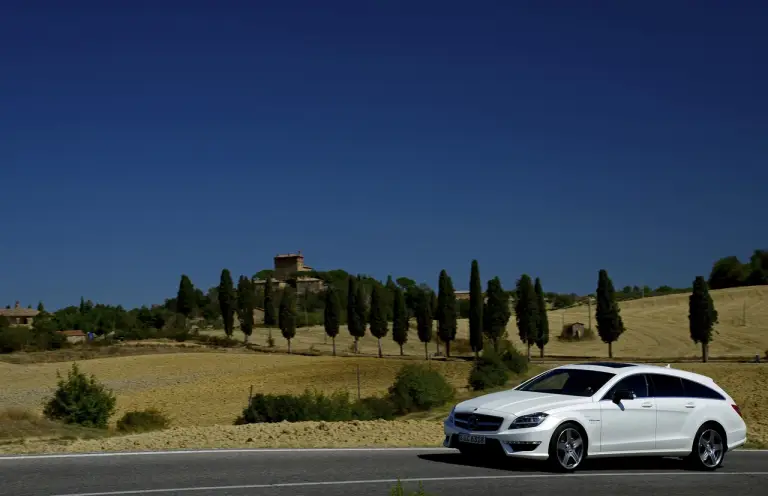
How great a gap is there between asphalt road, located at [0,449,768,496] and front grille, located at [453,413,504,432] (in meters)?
0.58

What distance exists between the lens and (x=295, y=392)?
157 ft

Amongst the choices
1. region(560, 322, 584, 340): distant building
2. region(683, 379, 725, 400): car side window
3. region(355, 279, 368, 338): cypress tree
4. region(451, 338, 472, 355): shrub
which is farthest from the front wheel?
region(560, 322, 584, 340): distant building

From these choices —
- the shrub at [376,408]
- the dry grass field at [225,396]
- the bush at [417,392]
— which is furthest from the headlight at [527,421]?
the bush at [417,392]

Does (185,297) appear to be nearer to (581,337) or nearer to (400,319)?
(400,319)

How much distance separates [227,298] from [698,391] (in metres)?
86.3

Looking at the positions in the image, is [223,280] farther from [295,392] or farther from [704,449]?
[704,449]

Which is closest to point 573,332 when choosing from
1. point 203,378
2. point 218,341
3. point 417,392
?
point 218,341

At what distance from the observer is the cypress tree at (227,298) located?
3794 inches

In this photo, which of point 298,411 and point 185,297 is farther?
point 185,297

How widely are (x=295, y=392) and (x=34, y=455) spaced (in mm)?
34849

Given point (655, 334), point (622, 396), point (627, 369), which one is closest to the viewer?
point (622, 396)

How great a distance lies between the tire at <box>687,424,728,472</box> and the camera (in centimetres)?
1324

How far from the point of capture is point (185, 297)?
115 meters

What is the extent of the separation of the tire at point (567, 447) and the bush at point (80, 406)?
1654cm
